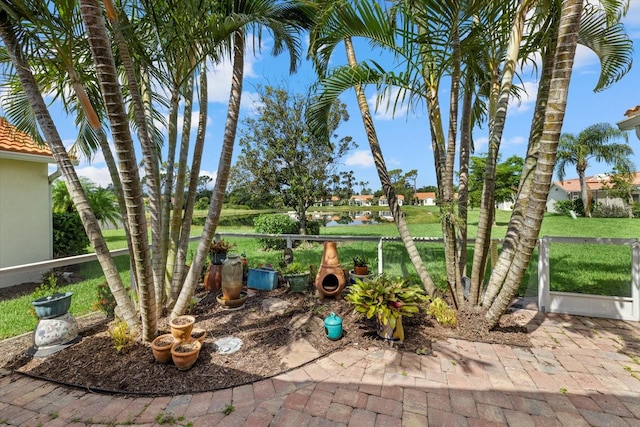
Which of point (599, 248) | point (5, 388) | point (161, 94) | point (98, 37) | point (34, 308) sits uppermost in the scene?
point (161, 94)

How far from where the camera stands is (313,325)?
11.0ft

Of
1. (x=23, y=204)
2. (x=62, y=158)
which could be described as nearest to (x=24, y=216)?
(x=23, y=204)

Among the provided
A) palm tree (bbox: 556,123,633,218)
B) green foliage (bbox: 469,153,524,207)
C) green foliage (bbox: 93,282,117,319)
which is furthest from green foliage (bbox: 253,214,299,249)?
palm tree (bbox: 556,123,633,218)

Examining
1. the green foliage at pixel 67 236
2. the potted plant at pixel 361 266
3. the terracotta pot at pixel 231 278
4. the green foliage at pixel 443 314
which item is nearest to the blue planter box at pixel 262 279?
the terracotta pot at pixel 231 278

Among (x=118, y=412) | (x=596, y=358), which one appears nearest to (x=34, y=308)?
(x=118, y=412)

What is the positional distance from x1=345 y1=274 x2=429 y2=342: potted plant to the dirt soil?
15 cm

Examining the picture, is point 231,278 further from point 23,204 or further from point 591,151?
point 591,151

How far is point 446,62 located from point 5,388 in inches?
202

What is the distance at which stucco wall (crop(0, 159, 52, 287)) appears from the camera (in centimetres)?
519

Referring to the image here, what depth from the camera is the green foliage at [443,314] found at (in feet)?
10.8

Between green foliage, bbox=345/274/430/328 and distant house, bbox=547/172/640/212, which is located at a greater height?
distant house, bbox=547/172/640/212

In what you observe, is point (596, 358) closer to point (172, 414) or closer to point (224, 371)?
point (224, 371)

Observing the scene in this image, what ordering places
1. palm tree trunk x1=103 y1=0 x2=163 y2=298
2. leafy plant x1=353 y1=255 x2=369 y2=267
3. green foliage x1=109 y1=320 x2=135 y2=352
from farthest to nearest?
leafy plant x1=353 y1=255 x2=369 y2=267
green foliage x1=109 y1=320 x2=135 y2=352
palm tree trunk x1=103 y1=0 x2=163 y2=298

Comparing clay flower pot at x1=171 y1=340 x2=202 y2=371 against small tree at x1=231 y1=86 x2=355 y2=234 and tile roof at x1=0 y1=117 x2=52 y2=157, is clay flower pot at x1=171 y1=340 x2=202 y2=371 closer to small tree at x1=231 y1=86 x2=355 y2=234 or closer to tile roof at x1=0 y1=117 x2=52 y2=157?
tile roof at x1=0 y1=117 x2=52 y2=157
